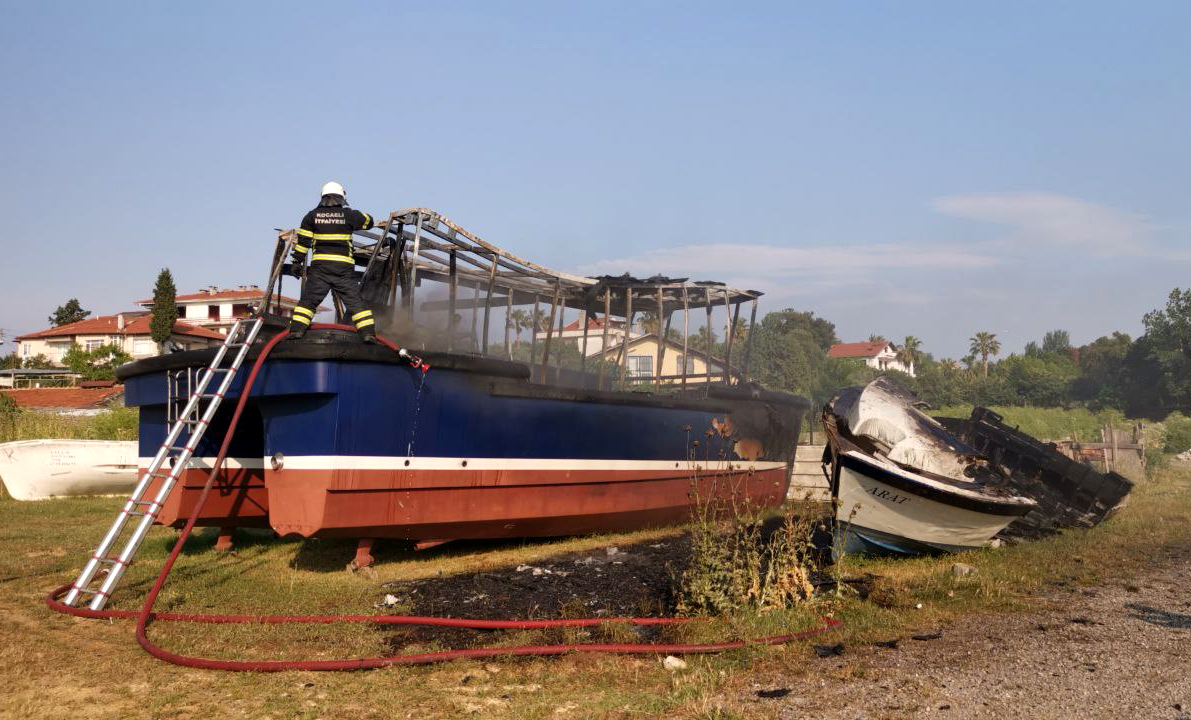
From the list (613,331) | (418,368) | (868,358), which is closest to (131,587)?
(418,368)

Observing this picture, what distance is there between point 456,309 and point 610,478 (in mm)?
2819

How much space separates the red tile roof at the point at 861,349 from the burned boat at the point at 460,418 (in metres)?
78.7

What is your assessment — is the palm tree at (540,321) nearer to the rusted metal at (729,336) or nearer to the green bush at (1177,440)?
the rusted metal at (729,336)

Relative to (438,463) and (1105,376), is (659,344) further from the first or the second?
(1105,376)

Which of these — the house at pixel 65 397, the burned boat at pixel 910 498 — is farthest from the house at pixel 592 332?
the house at pixel 65 397

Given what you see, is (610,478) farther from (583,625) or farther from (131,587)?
(131,587)

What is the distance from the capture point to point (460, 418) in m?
8.41

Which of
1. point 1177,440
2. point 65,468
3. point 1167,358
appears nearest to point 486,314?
point 65,468

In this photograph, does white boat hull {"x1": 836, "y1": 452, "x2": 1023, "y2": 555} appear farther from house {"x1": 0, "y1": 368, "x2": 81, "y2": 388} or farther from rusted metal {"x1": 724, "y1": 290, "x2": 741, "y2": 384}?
house {"x1": 0, "y1": 368, "x2": 81, "y2": 388}

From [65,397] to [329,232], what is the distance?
27.8 meters

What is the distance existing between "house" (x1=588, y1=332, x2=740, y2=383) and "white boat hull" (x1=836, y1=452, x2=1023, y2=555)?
4.22m

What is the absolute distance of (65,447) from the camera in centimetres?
1414

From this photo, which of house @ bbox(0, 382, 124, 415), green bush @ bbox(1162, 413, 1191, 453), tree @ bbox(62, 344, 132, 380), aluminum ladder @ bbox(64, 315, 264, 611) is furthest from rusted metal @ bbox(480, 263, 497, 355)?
tree @ bbox(62, 344, 132, 380)

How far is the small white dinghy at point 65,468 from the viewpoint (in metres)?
13.9
